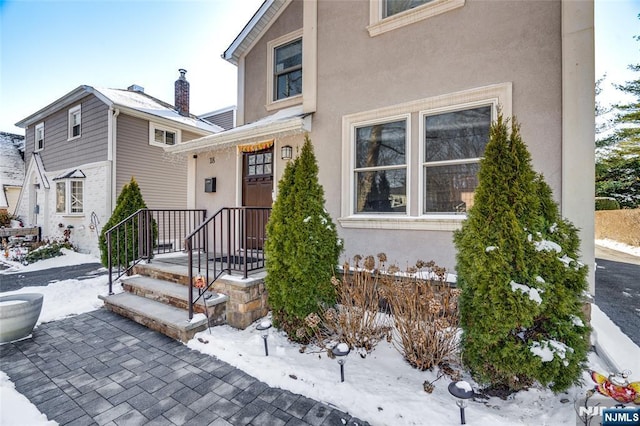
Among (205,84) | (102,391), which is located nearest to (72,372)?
(102,391)

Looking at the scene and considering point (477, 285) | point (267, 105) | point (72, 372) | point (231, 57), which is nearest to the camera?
point (477, 285)

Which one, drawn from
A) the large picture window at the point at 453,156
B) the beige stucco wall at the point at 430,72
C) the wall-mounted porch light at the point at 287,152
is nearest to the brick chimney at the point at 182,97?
the wall-mounted porch light at the point at 287,152

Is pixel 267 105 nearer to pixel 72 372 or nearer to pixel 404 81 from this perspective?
pixel 404 81

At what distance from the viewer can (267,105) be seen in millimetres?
6391

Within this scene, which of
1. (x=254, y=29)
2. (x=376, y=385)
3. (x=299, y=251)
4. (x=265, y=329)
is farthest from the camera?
(x=254, y=29)

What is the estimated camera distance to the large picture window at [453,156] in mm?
3816

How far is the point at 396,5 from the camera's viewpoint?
444cm

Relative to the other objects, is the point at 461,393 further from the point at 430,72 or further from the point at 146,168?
the point at 146,168

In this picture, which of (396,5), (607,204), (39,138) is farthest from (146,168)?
(607,204)

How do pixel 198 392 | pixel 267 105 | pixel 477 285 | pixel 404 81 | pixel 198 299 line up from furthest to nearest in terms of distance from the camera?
pixel 267 105 < pixel 404 81 < pixel 198 299 < pixel 198 392 < pixel 477 285

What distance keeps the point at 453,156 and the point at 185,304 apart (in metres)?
4.32

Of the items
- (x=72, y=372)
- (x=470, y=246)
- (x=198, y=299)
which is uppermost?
(x=470, y=246)

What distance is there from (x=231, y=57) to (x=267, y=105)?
1774 millimetres

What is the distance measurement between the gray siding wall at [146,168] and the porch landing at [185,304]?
253 inches
